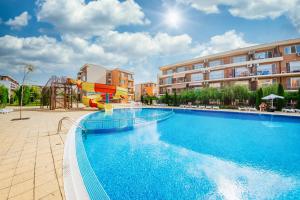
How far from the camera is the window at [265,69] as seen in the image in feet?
79.9

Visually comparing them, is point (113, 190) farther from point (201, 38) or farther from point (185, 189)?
point (201, 38)

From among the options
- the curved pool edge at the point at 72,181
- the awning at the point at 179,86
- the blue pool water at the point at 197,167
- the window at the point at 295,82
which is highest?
the awning at the point at 179,86

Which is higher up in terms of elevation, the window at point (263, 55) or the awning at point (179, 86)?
the window at point (263, 55)

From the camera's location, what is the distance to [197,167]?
16.7 feet

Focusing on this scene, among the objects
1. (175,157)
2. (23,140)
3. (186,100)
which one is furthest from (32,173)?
(186,100)

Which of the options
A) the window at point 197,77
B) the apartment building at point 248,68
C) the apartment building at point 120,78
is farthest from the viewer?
the apartment building at point 120,78

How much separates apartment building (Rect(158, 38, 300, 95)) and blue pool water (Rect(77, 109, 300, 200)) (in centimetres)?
2146

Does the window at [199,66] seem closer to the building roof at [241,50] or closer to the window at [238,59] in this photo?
the building roof at [241,50]

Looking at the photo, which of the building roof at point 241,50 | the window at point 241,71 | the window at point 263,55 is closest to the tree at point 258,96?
the window at point 241,71

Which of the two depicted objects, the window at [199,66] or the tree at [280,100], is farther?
the window at [199,66]

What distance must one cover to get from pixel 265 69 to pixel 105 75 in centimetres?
4184

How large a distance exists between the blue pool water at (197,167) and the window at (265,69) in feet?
70.3

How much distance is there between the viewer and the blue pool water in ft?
12.3

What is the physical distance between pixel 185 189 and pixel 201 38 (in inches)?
624
